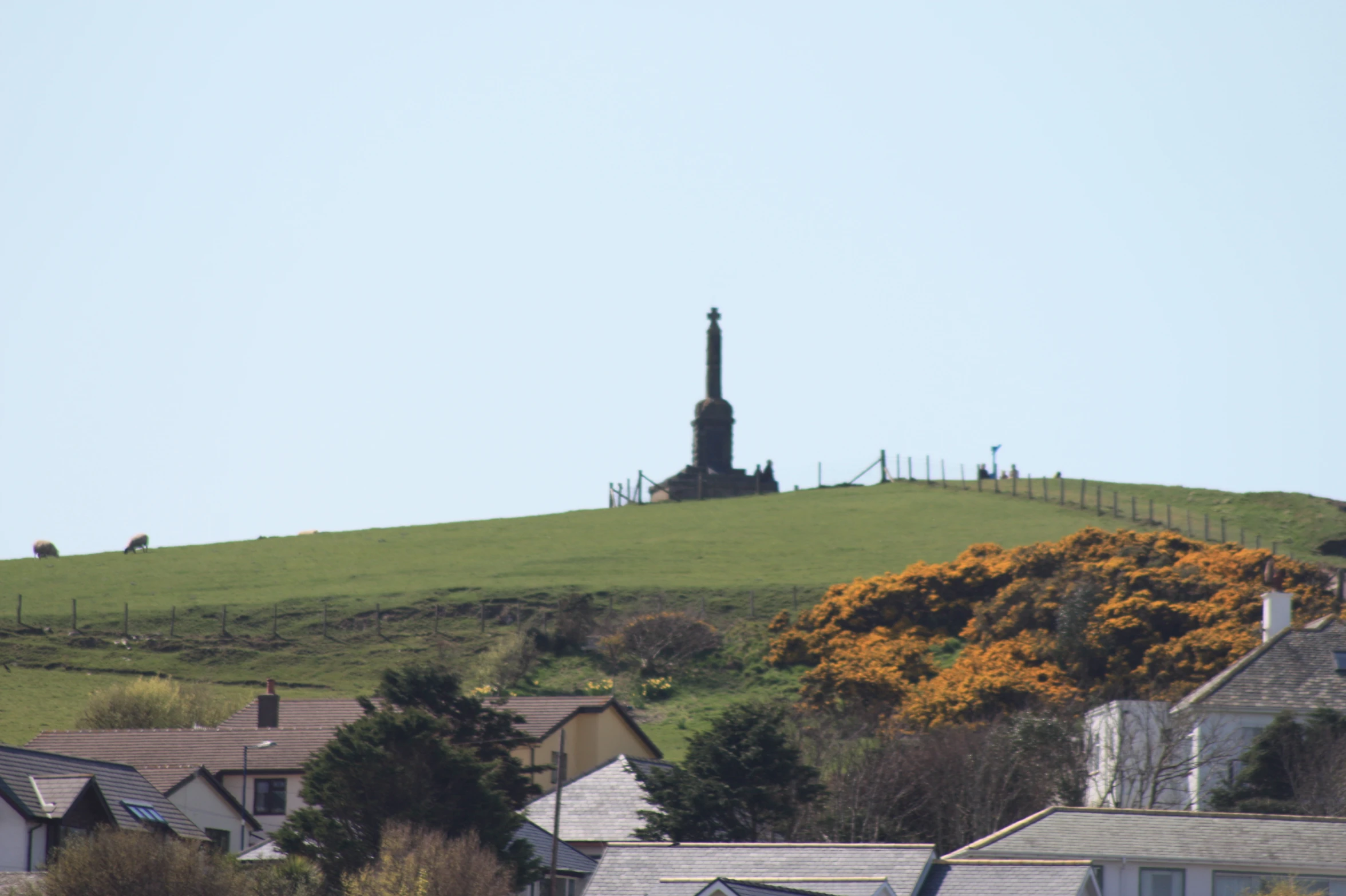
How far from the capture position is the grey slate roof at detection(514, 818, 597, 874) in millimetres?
41750

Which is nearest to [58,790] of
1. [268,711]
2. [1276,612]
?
[268,711]

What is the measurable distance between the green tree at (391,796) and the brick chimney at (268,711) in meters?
15.8

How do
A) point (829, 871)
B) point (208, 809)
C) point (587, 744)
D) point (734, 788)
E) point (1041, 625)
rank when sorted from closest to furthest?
point (829, 871)
point (734, 788)
point (208, 809)
point (587, 744)
point (1041, 625)

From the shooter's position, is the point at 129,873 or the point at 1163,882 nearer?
the point at 129,873

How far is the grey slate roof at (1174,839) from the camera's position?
1454 inches

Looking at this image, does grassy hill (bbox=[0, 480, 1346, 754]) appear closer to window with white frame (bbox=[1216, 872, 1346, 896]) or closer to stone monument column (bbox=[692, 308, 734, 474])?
stone monument column (bbox=[692, 308, 734, 474])

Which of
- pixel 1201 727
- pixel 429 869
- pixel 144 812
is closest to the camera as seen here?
pixel 429 869

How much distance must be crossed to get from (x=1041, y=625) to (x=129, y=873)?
38.2 m

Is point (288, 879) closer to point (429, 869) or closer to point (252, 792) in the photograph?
point (429, 869)

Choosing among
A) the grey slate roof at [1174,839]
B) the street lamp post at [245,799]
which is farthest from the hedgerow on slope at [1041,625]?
the street lamp post at [245,799]

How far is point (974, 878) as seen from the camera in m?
33.8

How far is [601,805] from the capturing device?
47.9m

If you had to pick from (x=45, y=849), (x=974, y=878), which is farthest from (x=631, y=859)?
(x=45, y=849)

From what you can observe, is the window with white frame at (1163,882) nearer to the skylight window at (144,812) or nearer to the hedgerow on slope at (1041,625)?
the hedgerow on slope at (1041,625)
